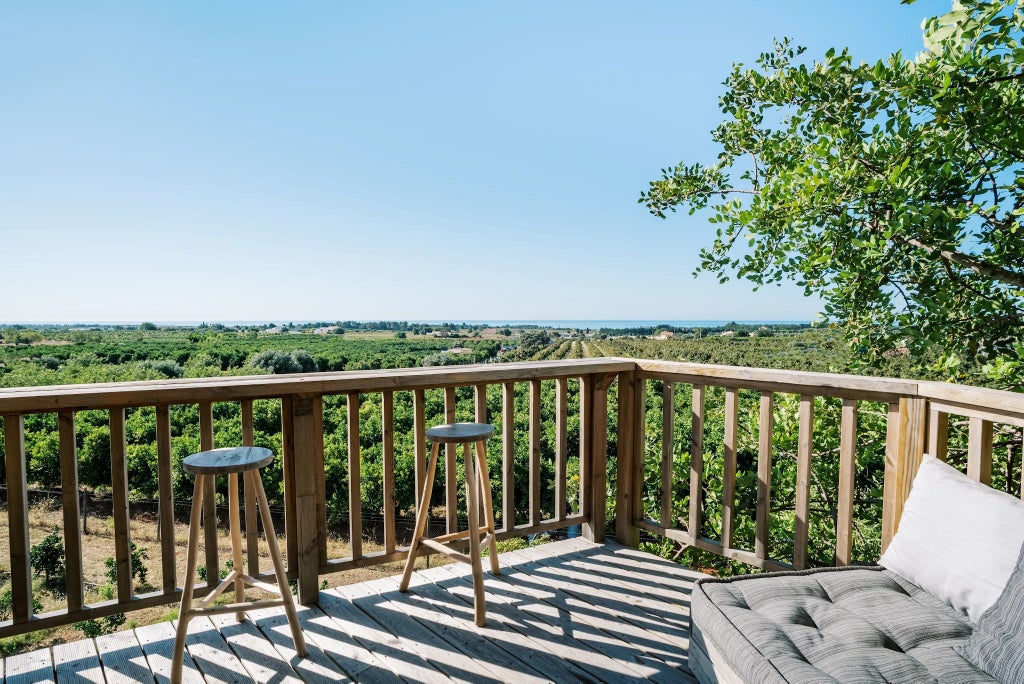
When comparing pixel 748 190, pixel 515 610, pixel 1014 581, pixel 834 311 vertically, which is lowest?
pixel 515 610

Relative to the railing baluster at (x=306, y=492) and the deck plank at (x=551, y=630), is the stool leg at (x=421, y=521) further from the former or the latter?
the railing baluster at (x=306, y=492)

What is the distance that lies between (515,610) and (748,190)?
12.5 feet

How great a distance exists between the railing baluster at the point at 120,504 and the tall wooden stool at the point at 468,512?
1108 mm

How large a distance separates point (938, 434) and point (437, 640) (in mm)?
2134

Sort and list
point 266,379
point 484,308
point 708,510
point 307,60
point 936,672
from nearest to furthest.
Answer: point 936,672
point 266,379
point 708,510
point 307,60
point 484,308

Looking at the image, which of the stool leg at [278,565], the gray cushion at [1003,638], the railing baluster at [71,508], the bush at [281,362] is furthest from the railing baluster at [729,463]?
the bush at [281,362]

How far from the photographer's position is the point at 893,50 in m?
3.15

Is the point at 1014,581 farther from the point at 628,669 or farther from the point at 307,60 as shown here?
the point at 307,60

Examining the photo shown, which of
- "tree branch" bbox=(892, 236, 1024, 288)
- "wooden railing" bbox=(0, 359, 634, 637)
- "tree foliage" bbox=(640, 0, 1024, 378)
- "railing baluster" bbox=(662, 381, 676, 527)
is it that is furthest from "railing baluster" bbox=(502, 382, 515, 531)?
"tree branch" bbox=(892, 236, 1024, 288)

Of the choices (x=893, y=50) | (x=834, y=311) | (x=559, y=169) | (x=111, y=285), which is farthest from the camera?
(x=111, y=285)

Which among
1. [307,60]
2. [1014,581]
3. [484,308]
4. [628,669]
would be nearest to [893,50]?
[1014,581]

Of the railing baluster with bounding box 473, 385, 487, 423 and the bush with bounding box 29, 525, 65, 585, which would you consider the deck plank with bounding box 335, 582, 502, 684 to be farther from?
the bush with bounding box 29, 525, 65, 585

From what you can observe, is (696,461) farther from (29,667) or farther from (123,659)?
(29,667)

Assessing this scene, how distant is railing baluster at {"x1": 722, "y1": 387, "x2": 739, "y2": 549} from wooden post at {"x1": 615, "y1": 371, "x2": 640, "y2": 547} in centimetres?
58
